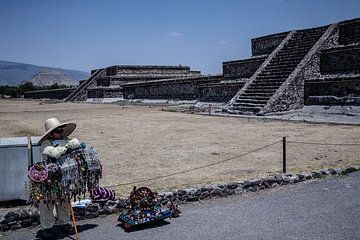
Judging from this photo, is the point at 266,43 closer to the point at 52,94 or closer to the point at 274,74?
the point at 274,74

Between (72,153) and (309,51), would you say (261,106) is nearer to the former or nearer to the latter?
(309,51)

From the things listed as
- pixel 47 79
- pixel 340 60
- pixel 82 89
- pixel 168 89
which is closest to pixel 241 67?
pixel 340 60

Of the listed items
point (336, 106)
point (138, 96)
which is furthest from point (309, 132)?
point (138, 96)

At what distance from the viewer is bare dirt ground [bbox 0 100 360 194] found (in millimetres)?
7520

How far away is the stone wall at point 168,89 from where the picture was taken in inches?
1179

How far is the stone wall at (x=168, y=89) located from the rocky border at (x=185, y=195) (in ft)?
69.9

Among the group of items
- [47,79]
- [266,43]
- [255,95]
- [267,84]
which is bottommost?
[255,95]

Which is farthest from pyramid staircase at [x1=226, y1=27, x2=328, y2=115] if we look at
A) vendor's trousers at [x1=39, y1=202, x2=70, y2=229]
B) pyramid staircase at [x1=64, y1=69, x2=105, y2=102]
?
pyramid staircase at [x1=64, y1=69, x2=105, y2=102]

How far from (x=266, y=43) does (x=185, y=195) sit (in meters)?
22.6

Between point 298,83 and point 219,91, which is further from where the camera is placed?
point 219,91

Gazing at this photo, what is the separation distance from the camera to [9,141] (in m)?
5.79

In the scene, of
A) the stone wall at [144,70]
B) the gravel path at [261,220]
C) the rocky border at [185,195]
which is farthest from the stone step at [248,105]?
the stone wall at [144,70]

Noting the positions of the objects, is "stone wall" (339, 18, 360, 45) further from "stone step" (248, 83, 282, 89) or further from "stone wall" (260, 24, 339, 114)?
"stone step" (248, 83, 282, 89)

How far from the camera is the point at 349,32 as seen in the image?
68.6 feet
